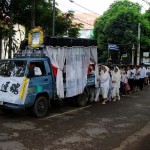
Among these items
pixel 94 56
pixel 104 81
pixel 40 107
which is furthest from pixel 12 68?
pixel 104 81

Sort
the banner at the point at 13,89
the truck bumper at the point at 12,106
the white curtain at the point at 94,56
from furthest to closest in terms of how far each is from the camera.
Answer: the white curtain at the point at 94,56 → the truck bumper at the point at 12,106 → the banner at the point at 13,89

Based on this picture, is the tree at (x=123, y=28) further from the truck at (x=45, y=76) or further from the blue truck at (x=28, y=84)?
the blue truck at (x=28, y=84)

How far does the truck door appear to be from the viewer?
9.48 meters

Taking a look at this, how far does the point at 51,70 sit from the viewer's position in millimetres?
10438

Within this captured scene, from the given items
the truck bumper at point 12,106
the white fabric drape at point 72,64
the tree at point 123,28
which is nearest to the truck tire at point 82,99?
the white fabric drape at point 72,64

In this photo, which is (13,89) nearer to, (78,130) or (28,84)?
(28,84)

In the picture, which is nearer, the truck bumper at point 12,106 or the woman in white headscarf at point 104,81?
the truck bumper at point 12,106

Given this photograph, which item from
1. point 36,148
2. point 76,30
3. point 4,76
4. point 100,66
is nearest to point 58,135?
point 36,148

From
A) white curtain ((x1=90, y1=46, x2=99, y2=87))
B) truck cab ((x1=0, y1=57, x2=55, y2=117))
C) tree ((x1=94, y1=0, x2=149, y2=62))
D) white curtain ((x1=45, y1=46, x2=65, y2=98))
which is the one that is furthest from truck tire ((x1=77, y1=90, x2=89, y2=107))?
tree ((x1=94, y1=0, x2=149, y2=62))

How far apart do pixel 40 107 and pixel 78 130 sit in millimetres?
2018

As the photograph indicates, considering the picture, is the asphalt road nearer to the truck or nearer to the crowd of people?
the truck

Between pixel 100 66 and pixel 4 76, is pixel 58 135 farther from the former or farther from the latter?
pixel 100 66

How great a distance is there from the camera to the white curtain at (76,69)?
36.9 feet

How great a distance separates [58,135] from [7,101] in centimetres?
235
